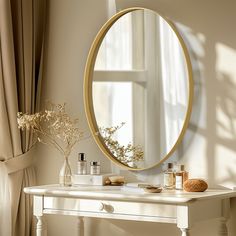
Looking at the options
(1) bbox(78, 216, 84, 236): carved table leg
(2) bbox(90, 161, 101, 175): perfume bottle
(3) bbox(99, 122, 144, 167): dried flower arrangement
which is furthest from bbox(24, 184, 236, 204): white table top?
(1) bbox(78, 216, 84, 236): carved table leg

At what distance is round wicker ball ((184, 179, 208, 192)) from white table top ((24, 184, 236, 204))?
3cm

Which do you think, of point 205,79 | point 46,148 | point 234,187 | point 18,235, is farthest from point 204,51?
point 18,235

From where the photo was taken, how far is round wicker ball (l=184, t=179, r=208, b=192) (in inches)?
123

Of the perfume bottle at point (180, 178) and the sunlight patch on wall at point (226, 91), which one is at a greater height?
the sunlight patch on wall at point (226, 91)

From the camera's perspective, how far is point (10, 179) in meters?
3.80

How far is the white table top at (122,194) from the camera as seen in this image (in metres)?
2.96

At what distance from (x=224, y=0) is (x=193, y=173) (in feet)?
2.95

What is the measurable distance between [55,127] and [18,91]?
320 millimetres

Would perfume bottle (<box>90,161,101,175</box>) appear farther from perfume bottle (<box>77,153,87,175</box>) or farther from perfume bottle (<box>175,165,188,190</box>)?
perfume bottle (<box>175,165,188,190</box>)

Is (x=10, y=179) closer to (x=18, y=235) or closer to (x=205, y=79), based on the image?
(x=18, y=235)

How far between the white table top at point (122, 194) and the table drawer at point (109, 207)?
1.6 inches

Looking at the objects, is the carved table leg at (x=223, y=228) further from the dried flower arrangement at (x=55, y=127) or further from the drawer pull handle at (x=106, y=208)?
the dried flower arrangement at (x=55, y=127)

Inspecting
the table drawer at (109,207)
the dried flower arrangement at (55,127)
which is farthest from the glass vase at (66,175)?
the table drawer at (109,207)

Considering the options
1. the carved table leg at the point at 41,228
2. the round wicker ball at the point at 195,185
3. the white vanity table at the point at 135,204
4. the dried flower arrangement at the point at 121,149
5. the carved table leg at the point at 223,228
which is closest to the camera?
the white vanity table at the point at 135,204
